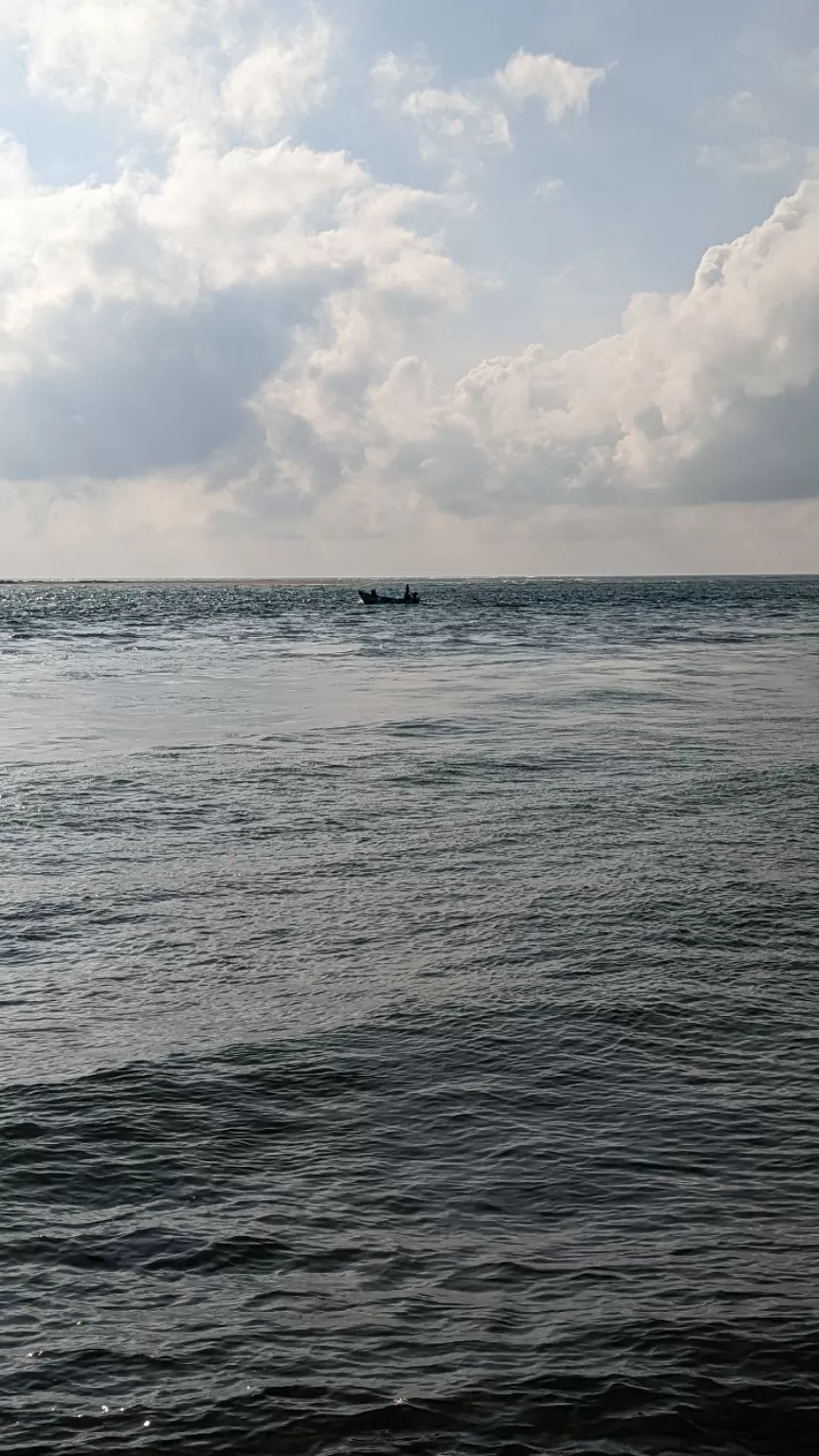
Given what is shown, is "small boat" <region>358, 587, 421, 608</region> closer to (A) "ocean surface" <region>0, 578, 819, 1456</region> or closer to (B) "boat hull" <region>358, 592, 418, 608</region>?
(B) "boat hull" <region>358, 592, 418, 608</region>

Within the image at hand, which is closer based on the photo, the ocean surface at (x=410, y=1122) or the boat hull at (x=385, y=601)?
the ocean surface at (x=410, y=1122)

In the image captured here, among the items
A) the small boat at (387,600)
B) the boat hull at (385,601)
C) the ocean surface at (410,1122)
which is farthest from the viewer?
the boat hull at (385,601)

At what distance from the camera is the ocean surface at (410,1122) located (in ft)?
18.4

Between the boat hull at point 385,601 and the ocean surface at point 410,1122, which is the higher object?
the boat hull at point 385,601

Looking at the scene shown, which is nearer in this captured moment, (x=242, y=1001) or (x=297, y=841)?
(x=242, y=1001)

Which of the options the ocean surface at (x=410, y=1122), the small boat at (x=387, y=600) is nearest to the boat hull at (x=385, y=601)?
the small boat at (x=387, y=600)

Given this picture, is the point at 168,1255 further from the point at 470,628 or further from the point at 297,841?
the point at 470,628

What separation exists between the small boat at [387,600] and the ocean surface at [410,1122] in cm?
10718

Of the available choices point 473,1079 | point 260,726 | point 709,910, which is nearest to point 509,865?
point 709,910

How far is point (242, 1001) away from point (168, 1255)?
13.1 ft

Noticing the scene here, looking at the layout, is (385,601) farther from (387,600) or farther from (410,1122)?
(410,1122)

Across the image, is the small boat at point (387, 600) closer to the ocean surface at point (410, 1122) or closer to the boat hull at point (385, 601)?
the boat hull at point (385, 601)

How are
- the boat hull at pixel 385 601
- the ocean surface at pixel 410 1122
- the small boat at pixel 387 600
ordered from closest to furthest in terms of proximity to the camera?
the ocean surface at pixel 410 1122 < the small boat at pixel 387 600 < the boat hull at pixel 385 601

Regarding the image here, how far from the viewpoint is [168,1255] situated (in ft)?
21.8
